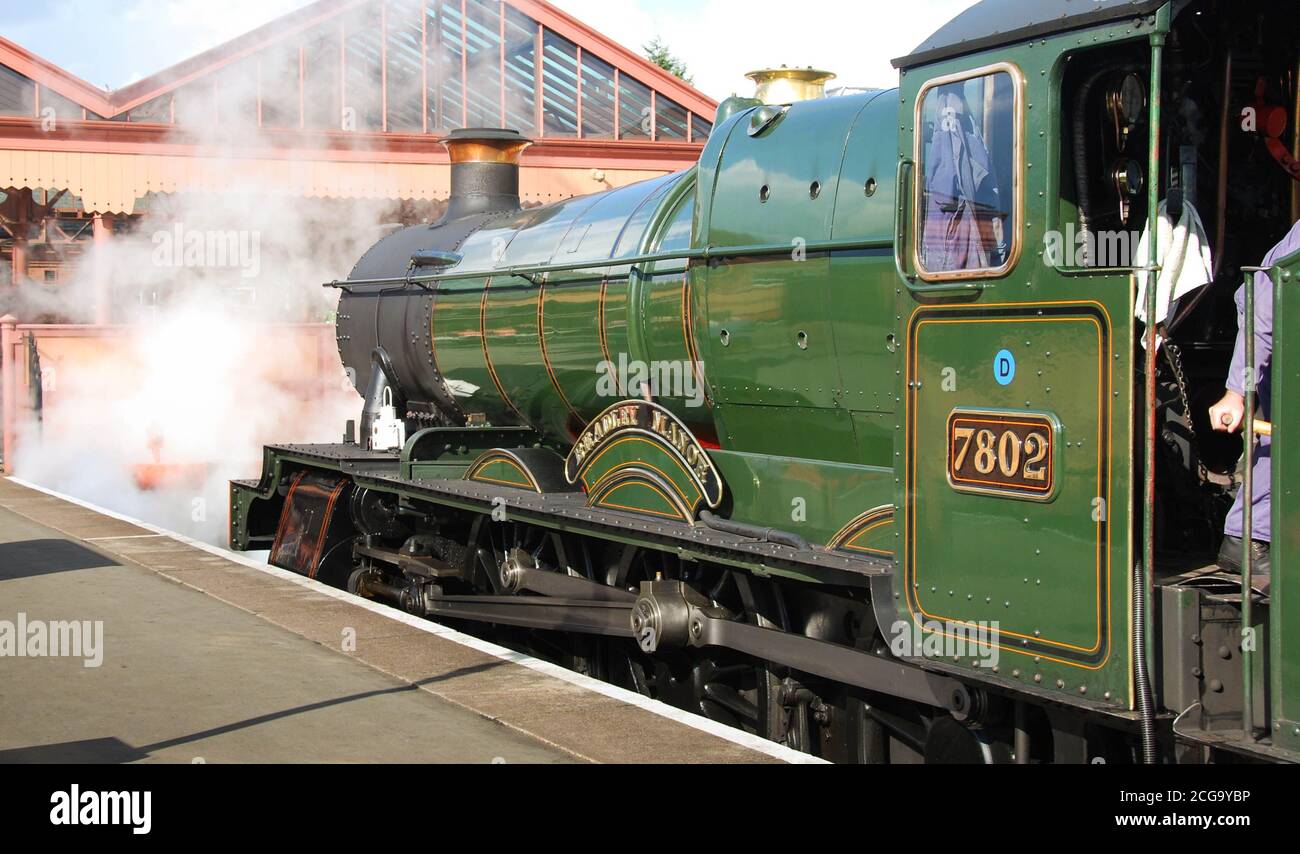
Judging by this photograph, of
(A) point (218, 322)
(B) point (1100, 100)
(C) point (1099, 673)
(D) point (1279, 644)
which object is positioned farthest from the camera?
(A) point (218, 322)

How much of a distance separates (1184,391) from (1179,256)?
53 cm

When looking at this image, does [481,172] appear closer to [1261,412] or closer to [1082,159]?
[1082,159]

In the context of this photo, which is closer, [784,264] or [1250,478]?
[1250,478]

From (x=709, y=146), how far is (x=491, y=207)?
3738mm

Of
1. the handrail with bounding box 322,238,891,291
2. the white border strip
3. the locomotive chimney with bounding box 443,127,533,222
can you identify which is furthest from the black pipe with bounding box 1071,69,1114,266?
the locomotive chimney with bounding box 443,127,533,222

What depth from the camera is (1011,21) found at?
4363mm

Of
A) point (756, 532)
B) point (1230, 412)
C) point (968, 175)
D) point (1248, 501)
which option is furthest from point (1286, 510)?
point (756, 532)

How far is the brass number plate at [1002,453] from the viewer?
4230 millimetres

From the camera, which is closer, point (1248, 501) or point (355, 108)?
point (1248, 501)

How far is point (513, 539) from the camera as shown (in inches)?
323

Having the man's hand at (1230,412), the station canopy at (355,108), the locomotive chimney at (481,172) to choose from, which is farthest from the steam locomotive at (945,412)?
the station canopy at (355,108)

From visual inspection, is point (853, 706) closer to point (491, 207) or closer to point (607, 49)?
point (491, 207)

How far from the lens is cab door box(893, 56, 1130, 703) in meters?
4.06
